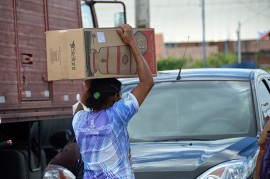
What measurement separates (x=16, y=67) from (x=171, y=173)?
2.71 meters

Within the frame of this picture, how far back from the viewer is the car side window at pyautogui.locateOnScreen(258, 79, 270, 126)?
5.85 metres

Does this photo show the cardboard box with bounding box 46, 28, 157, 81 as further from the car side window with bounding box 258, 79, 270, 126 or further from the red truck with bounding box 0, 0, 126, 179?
the red truck with bounding box 0, 0, 126, 179

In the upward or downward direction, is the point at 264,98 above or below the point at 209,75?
below

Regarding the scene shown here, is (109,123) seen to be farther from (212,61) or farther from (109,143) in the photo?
(212,61)

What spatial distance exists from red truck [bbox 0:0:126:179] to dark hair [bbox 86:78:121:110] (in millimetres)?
2613

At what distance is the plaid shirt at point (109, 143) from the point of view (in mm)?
3973

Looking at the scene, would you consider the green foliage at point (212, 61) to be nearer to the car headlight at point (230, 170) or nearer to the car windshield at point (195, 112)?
the car windshield at point (195, 112)

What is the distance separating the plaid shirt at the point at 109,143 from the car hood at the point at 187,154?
83cm

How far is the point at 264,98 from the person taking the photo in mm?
6148

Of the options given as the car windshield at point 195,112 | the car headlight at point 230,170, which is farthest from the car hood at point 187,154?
the car windshield at point 195,112

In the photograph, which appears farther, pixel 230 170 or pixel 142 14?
pixel 142 14

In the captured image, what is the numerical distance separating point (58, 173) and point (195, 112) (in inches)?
57.4

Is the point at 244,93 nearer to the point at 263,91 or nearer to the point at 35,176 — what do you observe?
the point at 263,91

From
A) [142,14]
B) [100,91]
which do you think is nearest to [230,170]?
[100,91]
